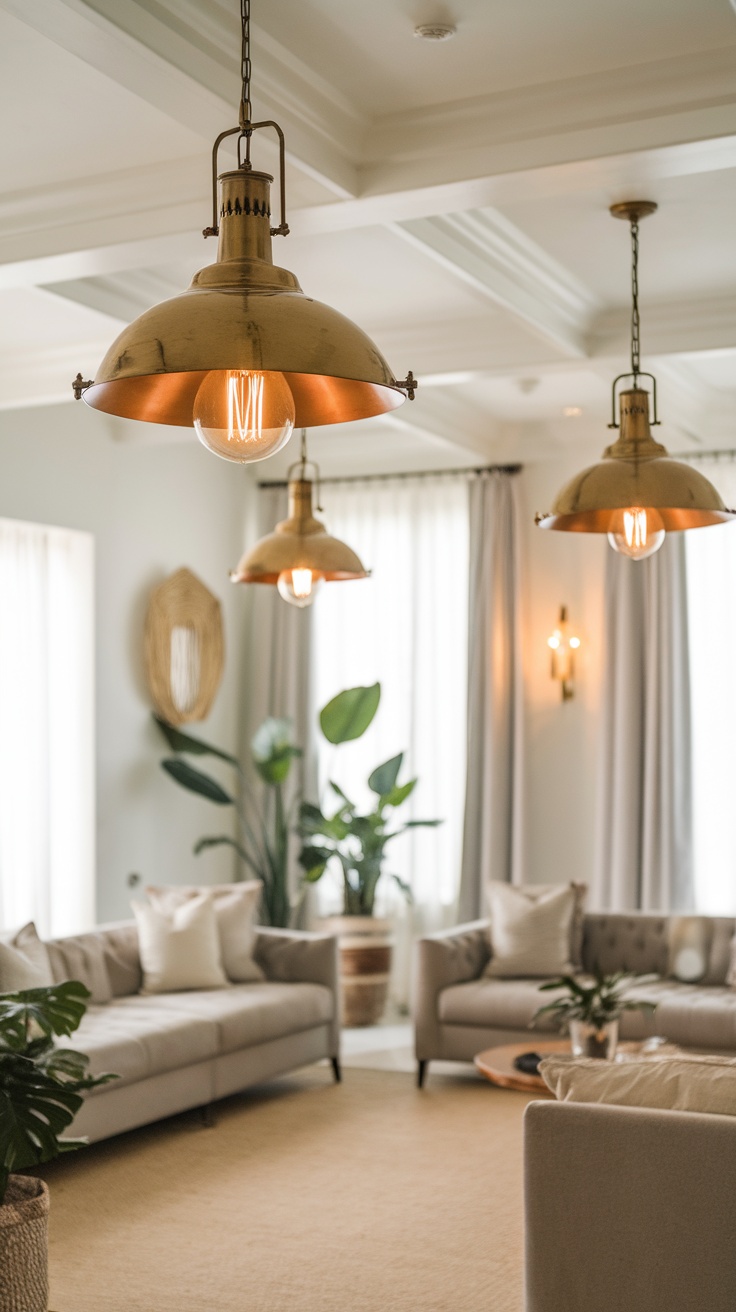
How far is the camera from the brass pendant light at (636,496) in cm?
369

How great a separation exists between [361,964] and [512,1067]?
2.79 m

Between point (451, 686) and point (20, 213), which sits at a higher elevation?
point (20, 213)

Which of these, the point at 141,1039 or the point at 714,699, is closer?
the point at 141,1039

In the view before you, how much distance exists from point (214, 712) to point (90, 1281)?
477cm

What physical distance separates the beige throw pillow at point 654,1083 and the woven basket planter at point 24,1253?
4.20 ft

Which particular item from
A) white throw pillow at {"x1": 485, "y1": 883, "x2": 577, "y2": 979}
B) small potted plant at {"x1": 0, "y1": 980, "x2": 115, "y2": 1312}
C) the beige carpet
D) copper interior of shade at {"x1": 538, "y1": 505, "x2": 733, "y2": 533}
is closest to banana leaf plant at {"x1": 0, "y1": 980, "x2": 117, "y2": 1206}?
small potted plant at {"x1": 0, "y1": 980, "x2": 115, "y2": 1312}

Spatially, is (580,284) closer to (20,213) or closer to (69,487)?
(20,213)

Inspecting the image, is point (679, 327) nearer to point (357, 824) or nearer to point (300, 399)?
point (357, 824)

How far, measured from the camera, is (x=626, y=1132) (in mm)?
2838

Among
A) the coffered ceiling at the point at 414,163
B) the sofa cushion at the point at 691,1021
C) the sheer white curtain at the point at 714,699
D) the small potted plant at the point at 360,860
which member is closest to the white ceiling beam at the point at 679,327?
the coffered ceiling at the point at 414,163

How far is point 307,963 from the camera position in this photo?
642 centimetres

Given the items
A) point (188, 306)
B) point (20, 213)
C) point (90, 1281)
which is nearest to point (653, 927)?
point (90, 1281)

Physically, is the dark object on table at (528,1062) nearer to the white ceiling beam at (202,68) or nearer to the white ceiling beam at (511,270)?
the white ceiling beam at (511,270)

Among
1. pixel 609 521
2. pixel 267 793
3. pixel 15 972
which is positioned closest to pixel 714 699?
pixel 267 793
